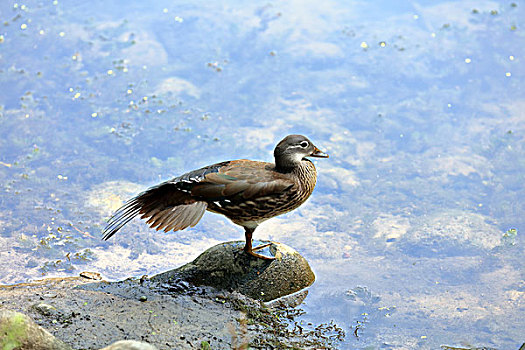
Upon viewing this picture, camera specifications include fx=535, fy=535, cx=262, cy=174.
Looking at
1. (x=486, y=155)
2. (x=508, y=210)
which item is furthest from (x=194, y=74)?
(x=508, y=210)

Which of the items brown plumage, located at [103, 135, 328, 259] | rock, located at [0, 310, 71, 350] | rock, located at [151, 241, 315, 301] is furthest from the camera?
rock, located at [151, 241, 315, 301]

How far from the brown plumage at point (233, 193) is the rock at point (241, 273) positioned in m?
0.41

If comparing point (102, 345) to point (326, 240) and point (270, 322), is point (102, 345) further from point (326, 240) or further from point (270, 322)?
point (326, 240)

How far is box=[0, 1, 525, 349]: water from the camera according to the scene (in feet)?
18.3

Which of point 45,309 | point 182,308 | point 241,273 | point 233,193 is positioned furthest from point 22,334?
point 241,273

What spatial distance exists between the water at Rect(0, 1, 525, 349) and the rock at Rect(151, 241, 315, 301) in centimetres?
37

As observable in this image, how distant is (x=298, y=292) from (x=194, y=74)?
226 inches

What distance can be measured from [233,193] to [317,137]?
13.4 ft

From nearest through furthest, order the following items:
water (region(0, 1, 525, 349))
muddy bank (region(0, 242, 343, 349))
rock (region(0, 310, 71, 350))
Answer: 1. rock (region(0, 310, 71, 350))
2. muddy bank (region(0, 242, 343, 349))
3. water (region(0, 1, 525, 349))

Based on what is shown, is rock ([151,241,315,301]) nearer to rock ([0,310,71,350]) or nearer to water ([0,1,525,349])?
water ([0,1,525,349])

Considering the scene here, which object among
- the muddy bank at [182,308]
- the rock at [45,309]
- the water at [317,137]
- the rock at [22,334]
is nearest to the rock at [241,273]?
the muddy bank at [182,308]

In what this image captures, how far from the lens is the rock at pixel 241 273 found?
457 cm

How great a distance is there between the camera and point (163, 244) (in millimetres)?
6164

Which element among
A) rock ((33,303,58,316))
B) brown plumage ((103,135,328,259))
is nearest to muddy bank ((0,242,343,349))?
rock ((33,303,58,316))
